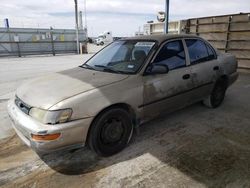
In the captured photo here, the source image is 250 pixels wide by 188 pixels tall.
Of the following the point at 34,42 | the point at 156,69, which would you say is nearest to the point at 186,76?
the point at 156,69

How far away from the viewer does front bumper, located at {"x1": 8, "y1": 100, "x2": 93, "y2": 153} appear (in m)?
2.36

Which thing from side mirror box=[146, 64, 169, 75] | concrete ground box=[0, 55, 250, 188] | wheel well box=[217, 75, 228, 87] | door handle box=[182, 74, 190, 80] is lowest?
concrete ground box=[0, 55, 250, 188]

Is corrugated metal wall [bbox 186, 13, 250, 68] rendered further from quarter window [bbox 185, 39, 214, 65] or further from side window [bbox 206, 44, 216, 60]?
quarter window [bbox 185, 39, 214, 65]

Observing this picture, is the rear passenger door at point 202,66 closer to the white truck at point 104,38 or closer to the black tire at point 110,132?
the black tire at point 110,132

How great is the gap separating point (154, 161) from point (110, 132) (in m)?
0.70

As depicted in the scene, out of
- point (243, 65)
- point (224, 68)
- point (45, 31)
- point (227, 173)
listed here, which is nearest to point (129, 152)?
point (227, 173)

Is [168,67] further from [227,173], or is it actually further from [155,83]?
[227,173]

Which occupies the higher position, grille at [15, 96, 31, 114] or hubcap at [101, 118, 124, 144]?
grille at [15, 96, 31, 114]

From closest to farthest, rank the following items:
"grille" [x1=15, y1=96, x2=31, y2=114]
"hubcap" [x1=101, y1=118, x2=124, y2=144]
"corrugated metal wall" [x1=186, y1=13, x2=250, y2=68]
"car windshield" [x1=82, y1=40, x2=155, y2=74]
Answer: "grille" [x1=15, y1=96, x2=31, y2=114] < "hubcap" [x1=101, y1=118, x2=124, y2=144] < "car windshield" [x1=82, y1=40, x2=155, y2=74] < "corrugated metal wall" [x1=186, y1=13, x2=250, y2=68]

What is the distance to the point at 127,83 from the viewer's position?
116 inches

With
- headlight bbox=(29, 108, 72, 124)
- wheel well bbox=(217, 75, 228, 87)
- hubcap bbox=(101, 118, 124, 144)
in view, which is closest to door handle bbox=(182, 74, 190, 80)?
wheel well bbox=(217, 75, 228, 87)

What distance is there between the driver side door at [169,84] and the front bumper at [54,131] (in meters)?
1.02

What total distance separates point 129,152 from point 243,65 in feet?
25.5

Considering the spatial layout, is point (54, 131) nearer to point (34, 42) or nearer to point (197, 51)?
point (197, 51)
